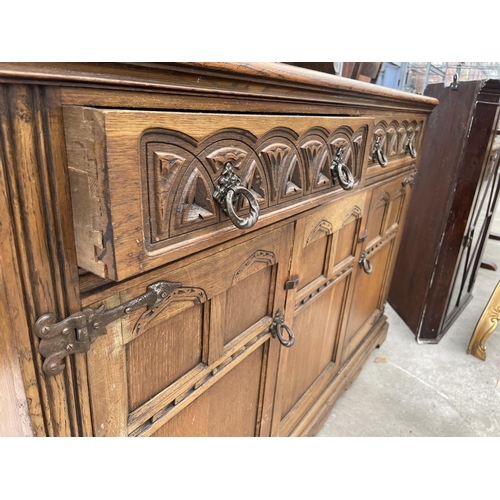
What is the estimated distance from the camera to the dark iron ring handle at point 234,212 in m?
0.44

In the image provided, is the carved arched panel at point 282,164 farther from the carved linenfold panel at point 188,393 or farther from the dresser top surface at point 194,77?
the carved linenfold panel at point 188,393

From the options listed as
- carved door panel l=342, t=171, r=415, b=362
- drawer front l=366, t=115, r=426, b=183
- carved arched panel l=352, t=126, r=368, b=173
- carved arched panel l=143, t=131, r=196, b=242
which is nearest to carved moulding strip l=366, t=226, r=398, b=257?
carved door panel l=342, t=171, r=415, b=362

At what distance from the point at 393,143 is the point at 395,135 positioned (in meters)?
0.02

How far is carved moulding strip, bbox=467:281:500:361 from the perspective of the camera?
5.24 ft

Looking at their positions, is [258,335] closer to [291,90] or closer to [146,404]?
[146,404]

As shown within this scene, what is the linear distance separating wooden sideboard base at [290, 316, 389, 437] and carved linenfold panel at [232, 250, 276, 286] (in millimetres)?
575

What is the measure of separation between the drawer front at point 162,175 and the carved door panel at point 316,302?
0.70ft

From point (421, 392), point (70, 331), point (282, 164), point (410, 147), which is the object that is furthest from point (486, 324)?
point (70, 331)

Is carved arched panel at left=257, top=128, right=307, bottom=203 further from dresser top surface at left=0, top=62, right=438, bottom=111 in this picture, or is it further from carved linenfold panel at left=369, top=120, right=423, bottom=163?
carved linenfold panel at left=369, top=120, right=423, bottom=163

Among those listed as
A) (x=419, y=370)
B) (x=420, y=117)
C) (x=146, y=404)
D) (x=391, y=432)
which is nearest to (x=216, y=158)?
(x=146, y=404)

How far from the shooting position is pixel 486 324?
1.60 metres

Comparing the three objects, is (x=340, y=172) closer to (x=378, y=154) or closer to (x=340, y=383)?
(x=378, y=154)

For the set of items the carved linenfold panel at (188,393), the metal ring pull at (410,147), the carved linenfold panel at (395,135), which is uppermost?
the carved linenfold panel at (395,135)

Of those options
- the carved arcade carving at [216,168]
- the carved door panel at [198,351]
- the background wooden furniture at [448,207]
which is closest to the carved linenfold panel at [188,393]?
the carved door panel at [198,351]
